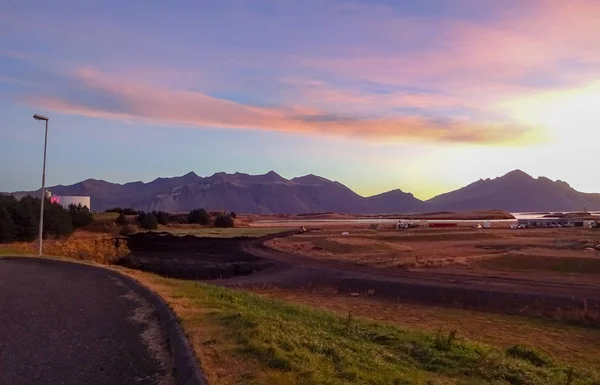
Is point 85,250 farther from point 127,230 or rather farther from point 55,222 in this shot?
point 127,230

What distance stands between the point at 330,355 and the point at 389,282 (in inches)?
1004

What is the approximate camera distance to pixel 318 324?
14.3 meters

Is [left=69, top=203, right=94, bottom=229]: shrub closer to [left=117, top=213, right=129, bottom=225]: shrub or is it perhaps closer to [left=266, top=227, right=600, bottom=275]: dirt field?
[left=117, top=213, right=129, bottom=225]: shrub

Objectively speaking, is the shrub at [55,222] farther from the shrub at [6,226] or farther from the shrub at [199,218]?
the shrub at [199,218]

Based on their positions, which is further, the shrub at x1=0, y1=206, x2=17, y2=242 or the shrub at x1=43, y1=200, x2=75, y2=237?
the shrub at x1=43, y1=200, x2=75, y2=237

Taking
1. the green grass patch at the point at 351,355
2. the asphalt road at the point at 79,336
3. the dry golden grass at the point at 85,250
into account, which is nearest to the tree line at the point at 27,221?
the dry golden grass at the point at 85,250

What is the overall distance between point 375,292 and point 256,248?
1345 inches

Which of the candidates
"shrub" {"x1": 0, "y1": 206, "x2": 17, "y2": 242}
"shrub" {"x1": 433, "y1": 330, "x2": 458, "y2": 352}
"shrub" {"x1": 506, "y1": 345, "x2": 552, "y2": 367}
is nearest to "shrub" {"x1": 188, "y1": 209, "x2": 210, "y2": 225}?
"shrub" {"x1": 0, "y1": 206, "x2": 17, "y2": 242}

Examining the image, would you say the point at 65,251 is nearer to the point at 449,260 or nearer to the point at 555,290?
the point at 449,260

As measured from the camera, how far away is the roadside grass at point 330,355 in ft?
26.6

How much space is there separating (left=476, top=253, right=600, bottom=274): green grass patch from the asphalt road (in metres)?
33.2

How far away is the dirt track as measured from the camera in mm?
27422

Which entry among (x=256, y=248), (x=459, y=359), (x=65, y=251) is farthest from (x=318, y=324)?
(x=256, y=248)

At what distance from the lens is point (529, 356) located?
568 inches
